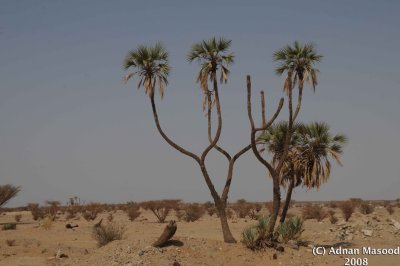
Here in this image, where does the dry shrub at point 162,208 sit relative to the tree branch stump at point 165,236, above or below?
above

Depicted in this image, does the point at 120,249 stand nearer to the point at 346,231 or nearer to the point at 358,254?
the point at 358,254

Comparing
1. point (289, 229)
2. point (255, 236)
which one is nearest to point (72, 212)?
point (289, 229)

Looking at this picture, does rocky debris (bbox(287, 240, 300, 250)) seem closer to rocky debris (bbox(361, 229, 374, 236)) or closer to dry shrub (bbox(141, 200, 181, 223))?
rocky debris (bbox(361, 229, 374, 236))

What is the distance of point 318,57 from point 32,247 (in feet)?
48.5

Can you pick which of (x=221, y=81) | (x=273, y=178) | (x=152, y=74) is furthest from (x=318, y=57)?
(x=152, y=74)

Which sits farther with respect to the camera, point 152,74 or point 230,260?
point 152,74

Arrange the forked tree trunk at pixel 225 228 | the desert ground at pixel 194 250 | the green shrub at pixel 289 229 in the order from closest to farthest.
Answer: the desert ground at pixel 194 250 → the forked tree trunk at pixel 225 228 → the green shrub at pixel 289 229

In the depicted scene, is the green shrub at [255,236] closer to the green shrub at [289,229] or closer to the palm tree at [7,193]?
the green shrub at [289,229]

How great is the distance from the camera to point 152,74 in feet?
59.6

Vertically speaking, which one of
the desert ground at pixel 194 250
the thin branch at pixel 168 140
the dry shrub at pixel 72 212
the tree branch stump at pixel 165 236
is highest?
the thin branch at pixel 168 140

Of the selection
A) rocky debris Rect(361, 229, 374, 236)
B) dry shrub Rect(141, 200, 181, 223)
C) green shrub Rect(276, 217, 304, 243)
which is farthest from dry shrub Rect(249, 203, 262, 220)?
green shrub Rect(276, 217, 304, 243)

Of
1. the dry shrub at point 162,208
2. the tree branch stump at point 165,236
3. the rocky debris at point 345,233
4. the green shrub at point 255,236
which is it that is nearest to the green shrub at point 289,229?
the green shrub at point 255,236

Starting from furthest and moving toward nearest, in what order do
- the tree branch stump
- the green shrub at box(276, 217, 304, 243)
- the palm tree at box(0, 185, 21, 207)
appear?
the palm tree at box(0, 185, 21, 207), the green shrub at box(276, 217, 304, 243), the tree branch stump

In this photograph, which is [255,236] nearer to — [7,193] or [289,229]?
[289,229]
